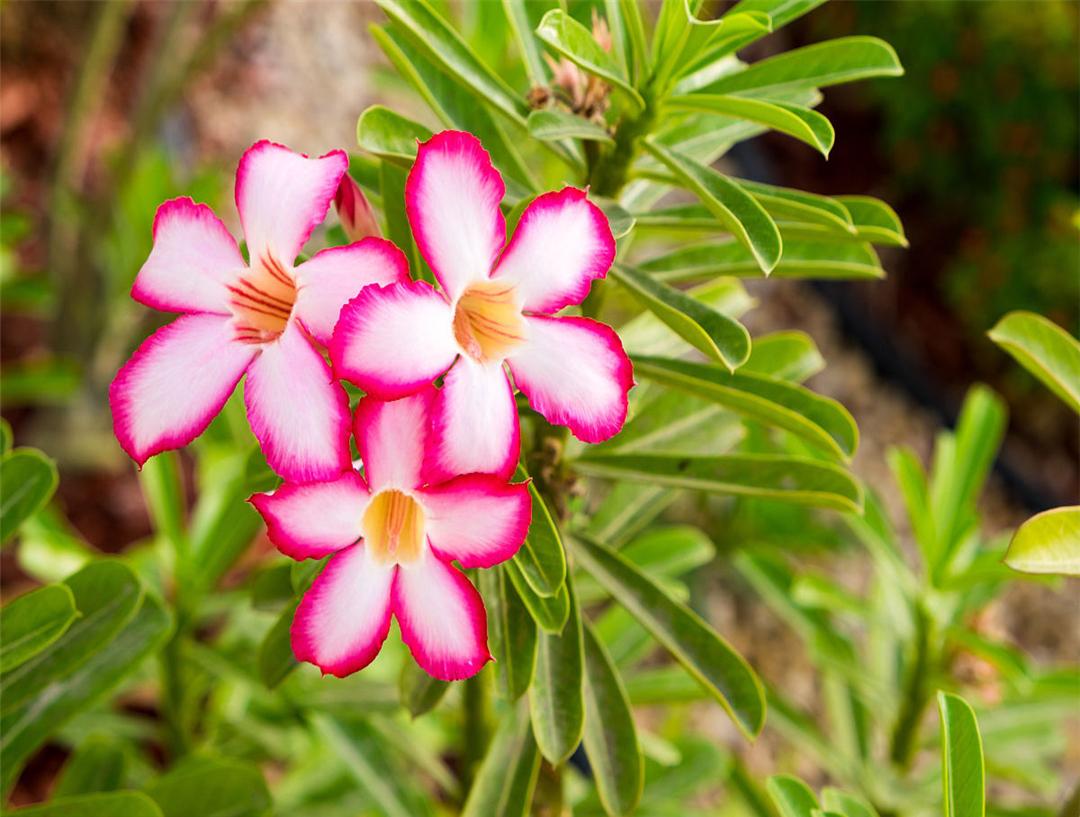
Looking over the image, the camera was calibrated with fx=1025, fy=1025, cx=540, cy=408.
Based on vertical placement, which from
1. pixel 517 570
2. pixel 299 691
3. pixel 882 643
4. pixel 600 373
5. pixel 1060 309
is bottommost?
pixel 1060 309

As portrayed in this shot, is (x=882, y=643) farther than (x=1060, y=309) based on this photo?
No

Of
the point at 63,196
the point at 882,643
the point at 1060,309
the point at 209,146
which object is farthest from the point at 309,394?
the point at 1060,309

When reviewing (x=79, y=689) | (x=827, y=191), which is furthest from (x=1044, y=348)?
(x=827, y=191)

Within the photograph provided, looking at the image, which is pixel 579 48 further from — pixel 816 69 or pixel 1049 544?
pixel 1049 544

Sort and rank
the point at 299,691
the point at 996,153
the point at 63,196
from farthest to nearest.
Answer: the point at 996,153 < the point at 63,196 < the point at 299,691

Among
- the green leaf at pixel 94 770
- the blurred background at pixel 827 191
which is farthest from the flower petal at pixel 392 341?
the blurred background at pixel 827 191

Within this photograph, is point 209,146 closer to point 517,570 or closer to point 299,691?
point 299,691
